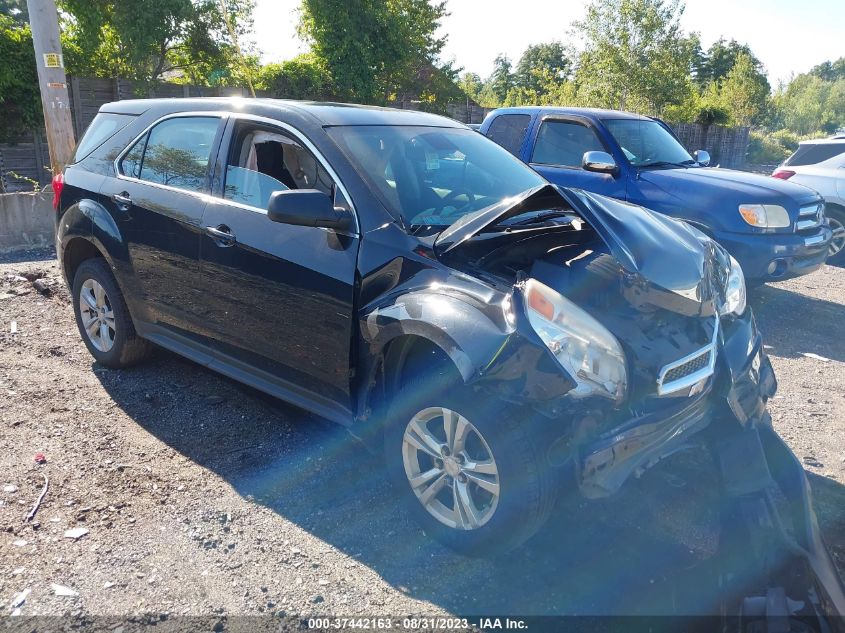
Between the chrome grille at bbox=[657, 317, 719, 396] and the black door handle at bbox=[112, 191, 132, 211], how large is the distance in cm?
340

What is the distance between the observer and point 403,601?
2627 millimetres

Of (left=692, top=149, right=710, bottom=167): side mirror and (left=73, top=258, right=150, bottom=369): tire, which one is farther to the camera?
(left=692, top=149, right=710, bottom=167): side mirror

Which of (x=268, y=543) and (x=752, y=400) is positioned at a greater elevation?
(x=752, y=400)

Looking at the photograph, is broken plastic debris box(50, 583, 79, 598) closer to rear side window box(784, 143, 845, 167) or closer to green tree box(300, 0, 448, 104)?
rear side window box(784, 143, 845, 167)

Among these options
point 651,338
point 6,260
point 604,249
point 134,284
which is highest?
point 604,249

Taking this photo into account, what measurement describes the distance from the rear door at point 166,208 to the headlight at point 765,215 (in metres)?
4.90

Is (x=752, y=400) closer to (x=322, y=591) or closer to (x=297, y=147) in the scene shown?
(x=322, y=591)

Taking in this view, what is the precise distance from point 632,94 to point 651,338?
24.6 metres

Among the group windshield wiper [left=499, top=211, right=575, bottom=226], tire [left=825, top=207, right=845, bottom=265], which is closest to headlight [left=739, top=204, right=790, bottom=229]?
tire [left=825, top=207, right=845, bottom=265]

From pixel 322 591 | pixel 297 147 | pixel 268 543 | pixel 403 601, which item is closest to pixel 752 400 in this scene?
pixel 403 601

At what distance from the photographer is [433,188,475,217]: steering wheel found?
3318 mm

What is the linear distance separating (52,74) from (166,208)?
6561mm

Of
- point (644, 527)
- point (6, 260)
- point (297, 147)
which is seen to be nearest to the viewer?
point (644, 527)

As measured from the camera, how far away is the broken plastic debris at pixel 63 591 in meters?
2.62
